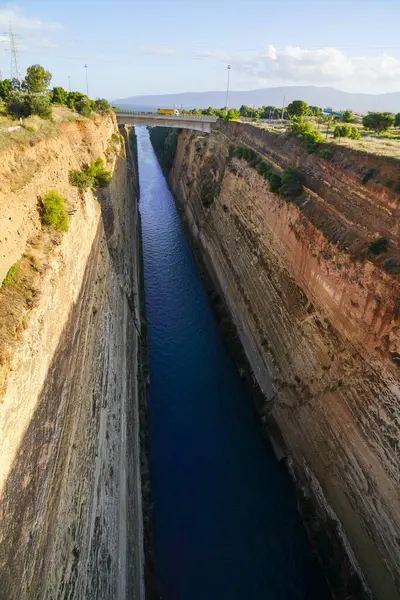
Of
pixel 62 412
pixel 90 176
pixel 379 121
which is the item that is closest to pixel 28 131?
pixel 90 176

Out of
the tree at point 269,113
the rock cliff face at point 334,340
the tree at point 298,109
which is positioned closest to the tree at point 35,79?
the rock cliff face at point 334,340

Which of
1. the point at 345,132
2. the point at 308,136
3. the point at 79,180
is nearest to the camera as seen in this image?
the point at 79,180

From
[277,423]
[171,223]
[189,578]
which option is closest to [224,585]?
[189,578]

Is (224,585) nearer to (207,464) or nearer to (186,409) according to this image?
(207,464)

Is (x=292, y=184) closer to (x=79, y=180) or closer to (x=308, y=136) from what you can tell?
(x=308, y=136)

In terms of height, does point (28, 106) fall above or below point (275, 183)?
above

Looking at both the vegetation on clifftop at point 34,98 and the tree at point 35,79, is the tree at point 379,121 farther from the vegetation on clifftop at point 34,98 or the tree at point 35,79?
the tree at point 35,79
